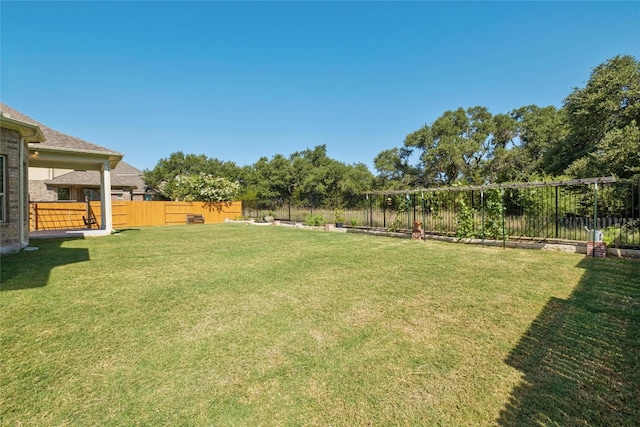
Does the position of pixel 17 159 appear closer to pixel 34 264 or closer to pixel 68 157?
pixel 34 264

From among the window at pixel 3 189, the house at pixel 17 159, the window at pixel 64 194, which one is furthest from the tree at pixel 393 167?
the window at pixel 3 189

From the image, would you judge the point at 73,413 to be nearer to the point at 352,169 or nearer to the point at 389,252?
the point at 389,252

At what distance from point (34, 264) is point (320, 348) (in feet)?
21.6

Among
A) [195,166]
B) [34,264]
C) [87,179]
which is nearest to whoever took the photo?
[34,264]

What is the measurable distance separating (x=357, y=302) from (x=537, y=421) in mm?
2257

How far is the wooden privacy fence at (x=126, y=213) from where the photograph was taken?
14766 millimetres

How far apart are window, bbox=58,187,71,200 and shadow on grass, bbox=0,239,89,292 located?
49.4 feet

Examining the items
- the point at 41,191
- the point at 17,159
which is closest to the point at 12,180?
the point at 17,159

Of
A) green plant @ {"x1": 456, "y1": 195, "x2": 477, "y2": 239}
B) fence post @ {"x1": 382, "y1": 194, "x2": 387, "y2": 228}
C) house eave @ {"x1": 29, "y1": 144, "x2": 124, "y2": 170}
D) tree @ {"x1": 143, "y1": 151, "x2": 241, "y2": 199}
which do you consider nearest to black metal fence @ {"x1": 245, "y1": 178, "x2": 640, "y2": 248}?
green plant @ {"x1": 456, "y1": 195, "x2": 477, "y2": 239}

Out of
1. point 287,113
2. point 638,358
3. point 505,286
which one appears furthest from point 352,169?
point 638,358

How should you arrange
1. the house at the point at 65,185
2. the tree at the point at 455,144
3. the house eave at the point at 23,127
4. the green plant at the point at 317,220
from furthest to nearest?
the tree at the point at 455,144, the house at the point at 65,185, the green plant at the point at 317,220, the house eave at the point at 23,127

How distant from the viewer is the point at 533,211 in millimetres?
9031

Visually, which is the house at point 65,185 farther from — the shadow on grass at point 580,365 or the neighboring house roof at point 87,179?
the shadow on grass at point 580,365

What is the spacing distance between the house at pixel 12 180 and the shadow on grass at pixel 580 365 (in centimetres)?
1025
